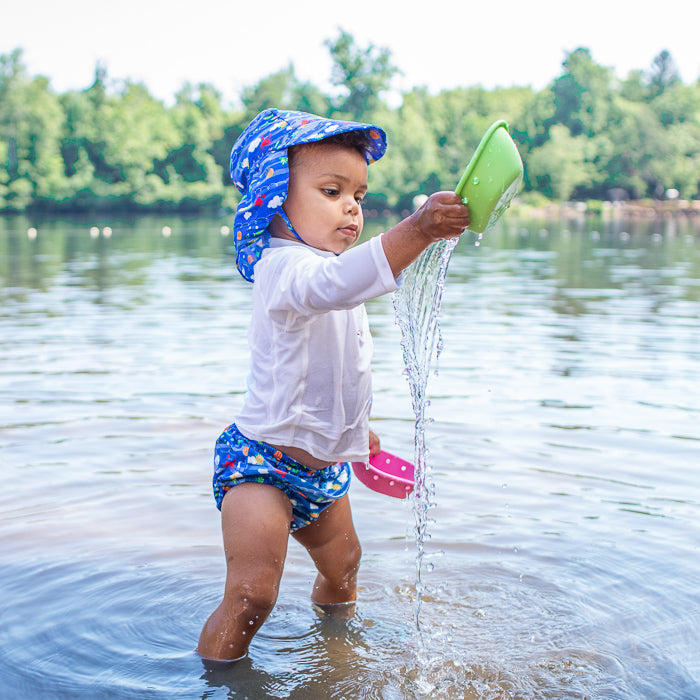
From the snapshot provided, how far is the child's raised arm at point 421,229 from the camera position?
227cm

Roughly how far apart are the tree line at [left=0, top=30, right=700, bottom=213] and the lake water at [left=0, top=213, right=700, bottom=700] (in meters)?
64.8

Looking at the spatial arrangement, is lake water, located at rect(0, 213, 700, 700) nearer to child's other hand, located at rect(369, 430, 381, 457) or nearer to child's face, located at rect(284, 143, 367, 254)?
child's other hand, located at rect(369, 430, 381, 457)

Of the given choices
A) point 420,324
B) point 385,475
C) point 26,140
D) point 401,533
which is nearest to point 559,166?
point 26,140

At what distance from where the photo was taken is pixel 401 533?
4.29 meters

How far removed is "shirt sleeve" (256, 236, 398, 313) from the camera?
2.27 m

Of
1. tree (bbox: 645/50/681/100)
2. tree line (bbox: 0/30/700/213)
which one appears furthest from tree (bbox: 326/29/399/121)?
tree (bbox: 645/50/681/100)

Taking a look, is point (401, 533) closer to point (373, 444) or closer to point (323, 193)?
point (373, 444)

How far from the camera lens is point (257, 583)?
2664 mm

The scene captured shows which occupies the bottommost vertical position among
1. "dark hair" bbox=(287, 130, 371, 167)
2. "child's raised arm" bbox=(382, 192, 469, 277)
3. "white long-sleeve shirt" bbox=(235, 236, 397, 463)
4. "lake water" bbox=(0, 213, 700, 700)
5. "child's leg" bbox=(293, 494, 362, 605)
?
"lake water" bbox=(0, 213, 700, 700)

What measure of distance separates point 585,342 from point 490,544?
5933 mm

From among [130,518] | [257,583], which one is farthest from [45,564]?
[257,583]

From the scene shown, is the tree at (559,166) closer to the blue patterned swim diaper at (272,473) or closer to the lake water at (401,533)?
the lake water at (401,533)

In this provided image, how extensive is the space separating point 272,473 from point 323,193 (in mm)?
897

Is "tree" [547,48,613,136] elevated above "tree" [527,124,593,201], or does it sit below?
above
